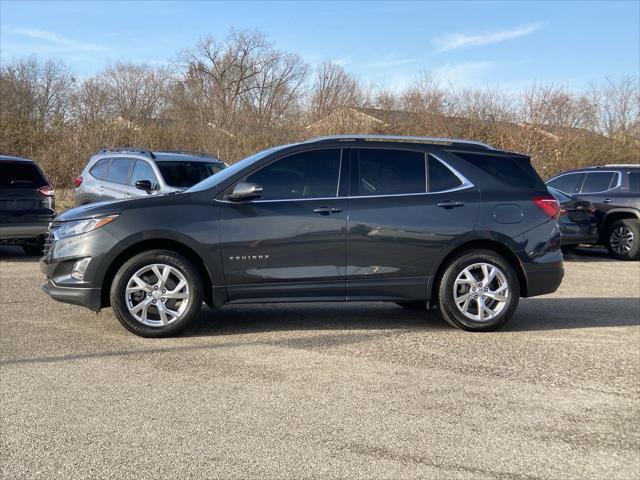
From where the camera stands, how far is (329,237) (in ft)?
20.2

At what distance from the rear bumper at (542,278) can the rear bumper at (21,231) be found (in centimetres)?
828

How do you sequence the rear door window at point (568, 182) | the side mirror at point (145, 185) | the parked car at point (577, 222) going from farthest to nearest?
the rear door window at point (568, 182) < the parked car at point (577, 222) < the side mirror at point (145, 185)

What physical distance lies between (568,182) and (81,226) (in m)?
11.2

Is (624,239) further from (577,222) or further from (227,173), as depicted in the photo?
(227,173)

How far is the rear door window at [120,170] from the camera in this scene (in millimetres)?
11938

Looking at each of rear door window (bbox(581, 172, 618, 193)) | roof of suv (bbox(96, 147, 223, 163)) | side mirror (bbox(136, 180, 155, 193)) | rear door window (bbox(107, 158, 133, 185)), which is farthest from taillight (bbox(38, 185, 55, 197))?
rear door window (bbox(581, 172, 618, 193))

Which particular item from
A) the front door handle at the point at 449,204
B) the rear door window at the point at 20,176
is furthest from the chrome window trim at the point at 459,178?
the rear door window at the point at 20,176

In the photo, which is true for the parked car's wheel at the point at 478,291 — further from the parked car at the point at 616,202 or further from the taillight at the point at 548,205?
the parked car at the point at 616,202

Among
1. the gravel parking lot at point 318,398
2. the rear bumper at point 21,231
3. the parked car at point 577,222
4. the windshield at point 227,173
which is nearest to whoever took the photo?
the gravel parking lot at point 318,398

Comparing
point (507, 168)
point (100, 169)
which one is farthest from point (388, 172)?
point (100, 169)

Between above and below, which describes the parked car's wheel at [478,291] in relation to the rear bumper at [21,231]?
below

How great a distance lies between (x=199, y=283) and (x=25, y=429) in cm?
233

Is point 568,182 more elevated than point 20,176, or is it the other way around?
point 20,176

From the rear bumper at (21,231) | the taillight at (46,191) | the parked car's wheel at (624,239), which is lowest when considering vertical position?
the parked car's wheel at (624,239)
